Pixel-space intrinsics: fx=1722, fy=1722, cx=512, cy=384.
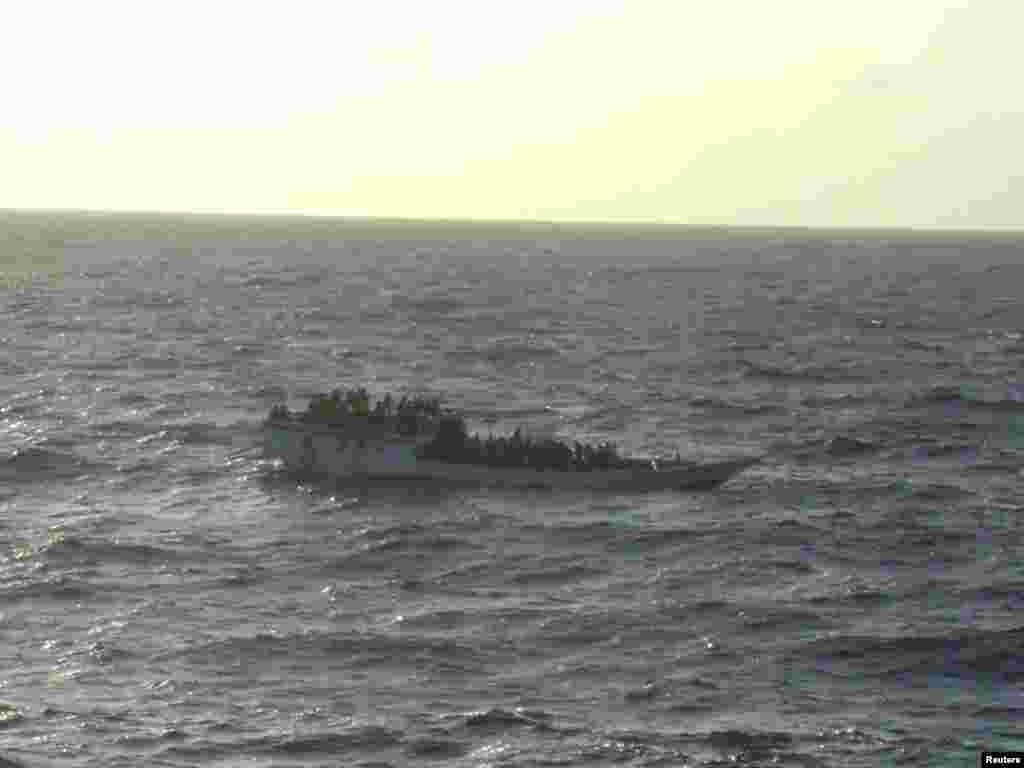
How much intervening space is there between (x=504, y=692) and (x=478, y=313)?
124 m

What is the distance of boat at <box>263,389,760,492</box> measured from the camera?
215ft

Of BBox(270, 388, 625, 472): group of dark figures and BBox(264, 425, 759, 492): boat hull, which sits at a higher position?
BBox(270, 388, 625, 472): group of dark figures

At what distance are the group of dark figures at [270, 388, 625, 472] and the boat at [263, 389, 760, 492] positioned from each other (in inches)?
1.5

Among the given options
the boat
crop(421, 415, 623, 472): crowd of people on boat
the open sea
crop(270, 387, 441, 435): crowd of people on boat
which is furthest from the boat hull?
the open sea

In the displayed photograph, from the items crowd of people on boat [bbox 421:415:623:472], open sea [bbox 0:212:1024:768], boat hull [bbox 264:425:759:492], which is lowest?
open sea [bbox 0:212:1024:768]

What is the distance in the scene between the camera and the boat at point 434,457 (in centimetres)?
6544

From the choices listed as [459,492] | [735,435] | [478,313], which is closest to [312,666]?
[459,492]

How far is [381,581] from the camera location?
51.1 metres

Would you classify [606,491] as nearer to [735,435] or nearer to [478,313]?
[735,435]

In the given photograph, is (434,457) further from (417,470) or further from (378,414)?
(378,414)

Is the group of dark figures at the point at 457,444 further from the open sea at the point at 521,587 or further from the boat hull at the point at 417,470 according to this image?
the open sea at the point at 521,587

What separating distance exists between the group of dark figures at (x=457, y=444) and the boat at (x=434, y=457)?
0.04m

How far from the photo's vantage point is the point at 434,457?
66625 millimetres

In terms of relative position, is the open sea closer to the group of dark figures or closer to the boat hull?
the boat hull
